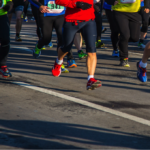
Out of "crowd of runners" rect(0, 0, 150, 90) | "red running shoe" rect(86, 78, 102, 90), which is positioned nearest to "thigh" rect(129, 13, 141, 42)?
"crowd of runners" rect(0, 0, 150, 90)

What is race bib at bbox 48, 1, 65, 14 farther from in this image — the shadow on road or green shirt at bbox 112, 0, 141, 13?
the shadow on road

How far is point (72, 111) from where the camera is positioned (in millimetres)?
4828

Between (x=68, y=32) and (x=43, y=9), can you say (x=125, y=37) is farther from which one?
(x=68, y=32)

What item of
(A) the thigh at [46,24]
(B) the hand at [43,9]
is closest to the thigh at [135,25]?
(A) the thigh at [46,24]

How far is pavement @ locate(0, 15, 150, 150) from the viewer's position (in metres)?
3.78

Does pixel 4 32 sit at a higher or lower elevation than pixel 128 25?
higher

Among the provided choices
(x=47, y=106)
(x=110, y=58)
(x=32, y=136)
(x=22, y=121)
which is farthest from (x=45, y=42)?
(x=32, y=136)

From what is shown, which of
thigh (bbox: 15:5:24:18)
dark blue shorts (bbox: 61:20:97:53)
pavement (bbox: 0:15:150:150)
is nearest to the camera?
pavement (bbox: 0:15:150:150)

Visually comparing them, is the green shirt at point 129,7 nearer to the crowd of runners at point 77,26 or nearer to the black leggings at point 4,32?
the crowd of runners at point 77,26

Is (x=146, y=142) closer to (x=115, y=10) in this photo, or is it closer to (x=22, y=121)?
(x=22, y=121)

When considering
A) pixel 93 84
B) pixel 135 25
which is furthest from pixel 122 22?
pixel 93 84

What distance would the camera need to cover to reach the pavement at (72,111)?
3.78m

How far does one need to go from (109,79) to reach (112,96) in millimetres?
1321

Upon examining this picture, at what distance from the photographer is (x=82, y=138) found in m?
3.87
